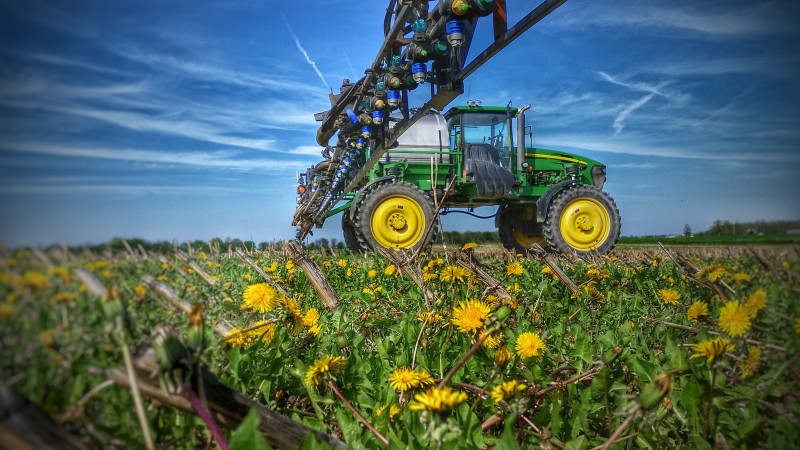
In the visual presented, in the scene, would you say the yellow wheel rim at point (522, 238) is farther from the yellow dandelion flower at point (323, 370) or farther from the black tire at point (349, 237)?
the yellow dandelion flower at point (323, 370)

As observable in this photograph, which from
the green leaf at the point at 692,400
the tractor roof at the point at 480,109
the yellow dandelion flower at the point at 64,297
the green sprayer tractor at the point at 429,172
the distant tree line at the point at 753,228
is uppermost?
the tractor roof at the point at 480,109

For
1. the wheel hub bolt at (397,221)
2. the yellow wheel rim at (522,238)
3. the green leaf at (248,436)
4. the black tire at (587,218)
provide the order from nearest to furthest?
the green leaf at (248,436), the wheel hub bolt at (397,221), the black tire at (587,218), the yellow wheel rim at (522,238)

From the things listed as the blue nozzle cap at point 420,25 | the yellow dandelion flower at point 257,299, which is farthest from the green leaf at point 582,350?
the blue nozzle cap at point 420,25

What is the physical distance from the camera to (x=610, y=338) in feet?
4.35

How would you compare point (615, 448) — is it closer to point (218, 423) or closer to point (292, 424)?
point (292, 424)

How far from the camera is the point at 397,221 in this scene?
627cm

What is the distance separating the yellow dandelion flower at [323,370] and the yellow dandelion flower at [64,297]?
551 millimetres

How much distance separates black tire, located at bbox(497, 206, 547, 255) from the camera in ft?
28.5

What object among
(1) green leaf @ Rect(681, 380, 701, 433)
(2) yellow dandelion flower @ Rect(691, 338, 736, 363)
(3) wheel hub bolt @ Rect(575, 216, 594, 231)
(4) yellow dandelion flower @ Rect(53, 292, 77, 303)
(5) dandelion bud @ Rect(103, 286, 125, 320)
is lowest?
(1) green leaf @ Rect(681, 380, 701, 433)

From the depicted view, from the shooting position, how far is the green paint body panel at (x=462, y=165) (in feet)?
23.0

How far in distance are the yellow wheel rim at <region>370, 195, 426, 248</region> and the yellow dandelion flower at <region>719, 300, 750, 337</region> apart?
544 cm

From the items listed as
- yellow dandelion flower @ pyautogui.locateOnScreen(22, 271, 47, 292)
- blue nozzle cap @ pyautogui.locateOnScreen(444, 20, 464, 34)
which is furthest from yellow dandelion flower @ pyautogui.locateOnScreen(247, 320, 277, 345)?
blue nozzle cap @ pyautogui.locateOnScreen(444, 20, 464, 34)

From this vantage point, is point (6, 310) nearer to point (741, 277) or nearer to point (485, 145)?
point (741, 277)

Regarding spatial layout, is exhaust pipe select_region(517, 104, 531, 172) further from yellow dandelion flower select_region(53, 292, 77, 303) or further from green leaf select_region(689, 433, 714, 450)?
yellow dandelion flower select_region(53, 292, 77, 303)
